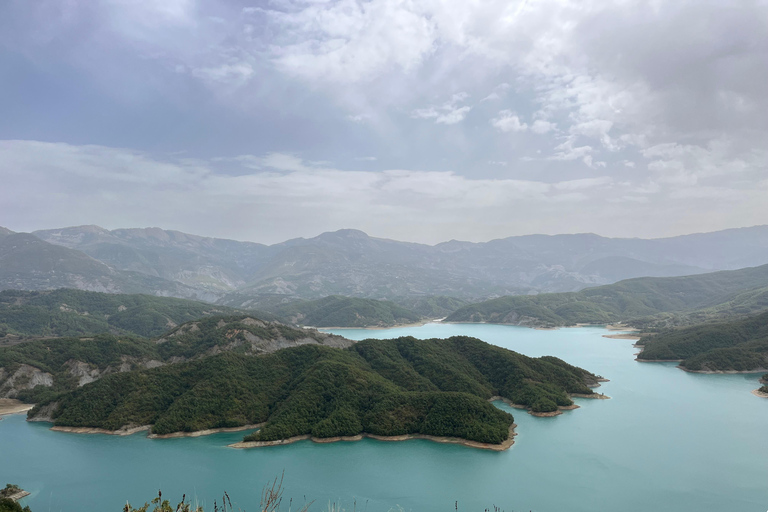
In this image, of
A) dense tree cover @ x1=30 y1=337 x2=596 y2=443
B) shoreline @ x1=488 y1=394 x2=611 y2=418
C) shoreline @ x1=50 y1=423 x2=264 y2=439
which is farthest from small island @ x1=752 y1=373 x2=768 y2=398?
shoreline @ x1=50 y1=423 x2=264 y2=439

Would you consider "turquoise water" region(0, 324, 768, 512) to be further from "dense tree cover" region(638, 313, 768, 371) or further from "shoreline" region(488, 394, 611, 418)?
"dense tree cover" region(638, 313, 768, 371)

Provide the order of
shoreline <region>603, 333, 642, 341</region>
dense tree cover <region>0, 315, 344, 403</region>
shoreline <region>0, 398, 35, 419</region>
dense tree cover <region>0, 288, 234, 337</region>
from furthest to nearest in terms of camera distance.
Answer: shoreline <region>603, 333, 642, 341</region> < dense tree cover <region>0, 288, 234, 337</region> < dense tree cover <region>0, 315, 344, 403</region> < shoreline <region>0, 398, 35, 419</region>

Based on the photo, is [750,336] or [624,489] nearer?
[624,489]

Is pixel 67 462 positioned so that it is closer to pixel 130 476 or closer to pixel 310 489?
pixel 130 476

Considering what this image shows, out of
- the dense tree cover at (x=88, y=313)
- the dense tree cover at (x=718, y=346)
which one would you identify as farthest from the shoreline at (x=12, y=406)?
the dense tree cover at (x=718, y=346)

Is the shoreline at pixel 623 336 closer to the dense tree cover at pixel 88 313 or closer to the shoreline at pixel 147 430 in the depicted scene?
the shoreline at pixel 147 430

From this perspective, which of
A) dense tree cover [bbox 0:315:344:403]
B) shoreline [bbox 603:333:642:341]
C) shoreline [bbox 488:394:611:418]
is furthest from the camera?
shoreline [bbox 603:333:642:341]

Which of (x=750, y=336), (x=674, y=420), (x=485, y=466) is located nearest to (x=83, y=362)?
(x=485, y=466)
